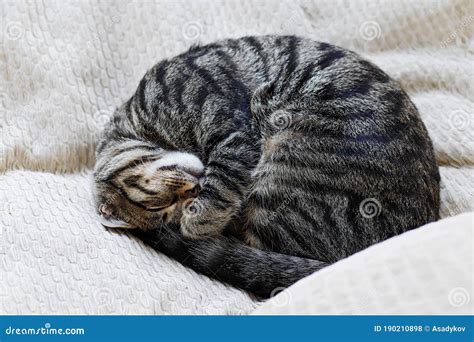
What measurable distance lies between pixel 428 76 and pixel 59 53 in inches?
49.2

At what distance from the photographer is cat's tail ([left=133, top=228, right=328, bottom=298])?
145 centimetres

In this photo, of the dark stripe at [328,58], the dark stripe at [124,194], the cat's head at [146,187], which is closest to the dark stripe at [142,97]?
Answer: the cat's head at [146,187]

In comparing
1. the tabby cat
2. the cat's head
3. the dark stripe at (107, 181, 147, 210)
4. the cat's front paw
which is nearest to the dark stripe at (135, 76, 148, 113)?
the tabby cat

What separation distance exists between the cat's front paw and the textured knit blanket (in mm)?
115

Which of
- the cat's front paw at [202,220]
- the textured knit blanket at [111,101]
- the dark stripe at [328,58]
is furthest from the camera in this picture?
the dark stripe at [328,58]

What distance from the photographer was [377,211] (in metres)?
1.49

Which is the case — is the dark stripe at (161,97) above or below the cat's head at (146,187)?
above

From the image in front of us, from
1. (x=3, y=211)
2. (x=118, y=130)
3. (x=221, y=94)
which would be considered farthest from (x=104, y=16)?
(x=3, y=211)

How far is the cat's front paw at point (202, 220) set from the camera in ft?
5.22

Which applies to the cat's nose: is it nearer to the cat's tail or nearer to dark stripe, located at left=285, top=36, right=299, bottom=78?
the cat's tail

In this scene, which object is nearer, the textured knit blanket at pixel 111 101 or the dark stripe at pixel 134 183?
the textured knit blanket at pixel 111 101

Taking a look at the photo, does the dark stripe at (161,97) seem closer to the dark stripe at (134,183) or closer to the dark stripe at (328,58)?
the dark stripe at (134,183)

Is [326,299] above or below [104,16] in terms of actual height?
below

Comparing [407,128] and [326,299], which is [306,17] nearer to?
[407,128]
